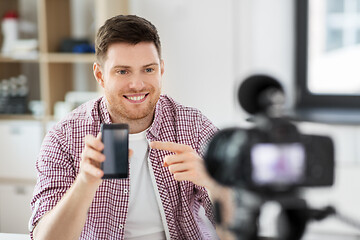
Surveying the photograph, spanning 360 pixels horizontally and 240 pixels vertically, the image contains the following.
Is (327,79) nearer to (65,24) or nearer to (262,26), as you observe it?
(262,26)

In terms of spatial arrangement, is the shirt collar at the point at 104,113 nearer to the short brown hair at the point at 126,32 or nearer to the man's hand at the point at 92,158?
the short brown hair at the point at 126,32

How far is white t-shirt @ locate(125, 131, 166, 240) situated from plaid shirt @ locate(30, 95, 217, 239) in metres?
0.03

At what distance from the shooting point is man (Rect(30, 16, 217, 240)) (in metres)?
1.57

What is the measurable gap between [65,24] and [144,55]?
195cm

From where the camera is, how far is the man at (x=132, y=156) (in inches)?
61.6

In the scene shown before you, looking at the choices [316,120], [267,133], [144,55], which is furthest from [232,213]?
[316,120]

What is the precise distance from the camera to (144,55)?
1.63 meters

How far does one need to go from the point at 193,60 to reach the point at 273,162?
2553 mm

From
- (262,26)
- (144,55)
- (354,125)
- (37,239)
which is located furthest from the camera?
(262,26)

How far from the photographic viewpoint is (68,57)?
3.23m

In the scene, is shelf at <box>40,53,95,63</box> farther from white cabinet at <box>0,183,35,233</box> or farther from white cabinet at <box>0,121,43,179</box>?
white cabinet at <box>0,183,35,233</box>

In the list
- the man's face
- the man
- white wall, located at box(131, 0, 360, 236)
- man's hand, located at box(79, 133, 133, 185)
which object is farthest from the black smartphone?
white wall, located at box(131, 0, 360, 236)

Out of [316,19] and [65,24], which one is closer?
[316,19]

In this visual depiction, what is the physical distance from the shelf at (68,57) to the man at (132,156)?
1.50m
